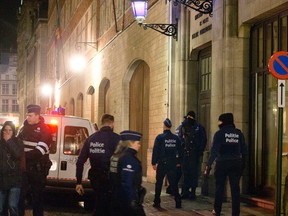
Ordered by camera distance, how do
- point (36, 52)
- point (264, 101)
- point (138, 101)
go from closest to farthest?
point (264, 101)
point (138, 101)
point (36, 52)

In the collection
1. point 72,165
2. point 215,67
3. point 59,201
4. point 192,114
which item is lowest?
point 59,201

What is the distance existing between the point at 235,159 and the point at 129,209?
420cm

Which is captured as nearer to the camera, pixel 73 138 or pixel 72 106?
pixel 73 138

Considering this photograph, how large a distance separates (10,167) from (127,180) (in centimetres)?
271

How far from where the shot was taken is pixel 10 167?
8.22m

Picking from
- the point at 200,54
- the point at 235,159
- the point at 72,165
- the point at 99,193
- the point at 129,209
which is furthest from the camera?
the point at 200,54

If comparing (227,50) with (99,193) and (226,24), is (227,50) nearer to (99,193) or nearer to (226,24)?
(226,24)

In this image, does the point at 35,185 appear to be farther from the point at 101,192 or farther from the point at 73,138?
the point at 73,138

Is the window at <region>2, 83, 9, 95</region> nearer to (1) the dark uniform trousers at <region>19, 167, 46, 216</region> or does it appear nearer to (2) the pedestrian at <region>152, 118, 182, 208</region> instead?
(2) the pedestrian at <region>152, 118, 182, 208</region>

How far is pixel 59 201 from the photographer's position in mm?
13086

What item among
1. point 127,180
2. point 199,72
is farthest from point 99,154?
point 199,72

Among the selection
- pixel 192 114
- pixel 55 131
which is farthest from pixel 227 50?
pixel 55 131

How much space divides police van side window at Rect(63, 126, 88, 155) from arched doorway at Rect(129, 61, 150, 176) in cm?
773

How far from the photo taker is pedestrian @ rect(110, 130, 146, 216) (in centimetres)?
606
